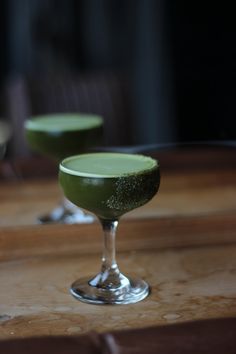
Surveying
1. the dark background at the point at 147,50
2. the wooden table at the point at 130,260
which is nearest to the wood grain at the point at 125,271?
the wooden table at the point at 130,260

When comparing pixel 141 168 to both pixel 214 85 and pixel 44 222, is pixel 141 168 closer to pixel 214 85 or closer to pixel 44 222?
pixel 44 222

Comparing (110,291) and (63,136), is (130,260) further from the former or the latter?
(63,136)

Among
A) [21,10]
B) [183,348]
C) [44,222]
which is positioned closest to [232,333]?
[183,348]

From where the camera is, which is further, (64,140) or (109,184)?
(64,140)

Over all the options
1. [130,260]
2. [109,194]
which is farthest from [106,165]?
[130,260]

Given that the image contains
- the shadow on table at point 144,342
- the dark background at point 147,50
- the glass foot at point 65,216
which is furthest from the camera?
the dark background at point 147,50

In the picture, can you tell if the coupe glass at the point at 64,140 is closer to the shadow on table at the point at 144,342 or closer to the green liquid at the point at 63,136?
the green liquid at the point at 63,136

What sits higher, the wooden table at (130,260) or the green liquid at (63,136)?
the green liquid at (63,136)
